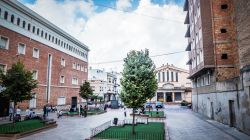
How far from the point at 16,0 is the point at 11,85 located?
16.3 meters

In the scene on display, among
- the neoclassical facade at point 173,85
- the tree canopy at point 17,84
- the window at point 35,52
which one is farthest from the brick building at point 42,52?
the neoclassical facade at point 173,85

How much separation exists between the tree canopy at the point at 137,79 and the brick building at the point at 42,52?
11.1m

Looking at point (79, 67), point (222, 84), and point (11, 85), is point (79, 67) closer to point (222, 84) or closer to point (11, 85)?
point (11, 85)

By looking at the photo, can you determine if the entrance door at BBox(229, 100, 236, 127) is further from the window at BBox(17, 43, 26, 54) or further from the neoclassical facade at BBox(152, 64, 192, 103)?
the neoclassical facade at BBox(152, 64, 192, 103)

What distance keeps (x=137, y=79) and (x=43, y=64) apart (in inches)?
936

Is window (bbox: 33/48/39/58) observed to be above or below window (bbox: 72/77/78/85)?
above

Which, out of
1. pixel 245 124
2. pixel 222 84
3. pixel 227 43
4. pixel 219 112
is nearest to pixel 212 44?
pixel 227 43

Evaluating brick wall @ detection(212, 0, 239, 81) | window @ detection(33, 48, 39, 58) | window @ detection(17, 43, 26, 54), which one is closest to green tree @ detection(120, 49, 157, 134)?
brick wall @ detection(212, 0, 239, 81)

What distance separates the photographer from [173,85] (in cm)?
7181

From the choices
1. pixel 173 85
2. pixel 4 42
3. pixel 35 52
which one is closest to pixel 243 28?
pixel 4 42

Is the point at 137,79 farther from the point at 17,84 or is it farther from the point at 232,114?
the point at 232,114

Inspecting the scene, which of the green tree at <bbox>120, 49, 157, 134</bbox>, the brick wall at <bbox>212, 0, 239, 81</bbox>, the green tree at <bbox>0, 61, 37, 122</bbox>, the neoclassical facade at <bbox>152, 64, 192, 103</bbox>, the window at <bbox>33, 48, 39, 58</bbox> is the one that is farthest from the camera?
the neoclassical facade at <bbox>152, 64, 192, 103</bbox>

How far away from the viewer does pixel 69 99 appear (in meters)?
43.8

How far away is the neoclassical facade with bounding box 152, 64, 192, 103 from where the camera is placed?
229 feet
